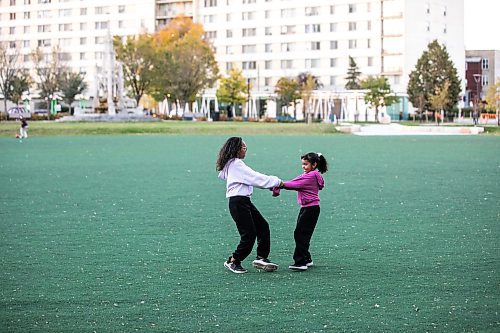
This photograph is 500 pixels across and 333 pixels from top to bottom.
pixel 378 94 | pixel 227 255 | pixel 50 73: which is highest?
pixel 50 73

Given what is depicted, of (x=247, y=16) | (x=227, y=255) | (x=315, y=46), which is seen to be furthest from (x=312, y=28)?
(x=227, y=255)

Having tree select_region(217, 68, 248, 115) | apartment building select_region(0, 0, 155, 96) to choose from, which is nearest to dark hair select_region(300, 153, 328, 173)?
A: tree select_region(217, 68, 248, 115)

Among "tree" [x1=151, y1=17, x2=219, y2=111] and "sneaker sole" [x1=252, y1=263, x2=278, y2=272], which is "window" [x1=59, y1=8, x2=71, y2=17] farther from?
"sneaker sole" [x1=252, y1=263, x2=278, y2=272]

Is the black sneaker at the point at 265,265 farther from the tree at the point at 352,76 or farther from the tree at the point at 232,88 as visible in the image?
the tree at the point at 352,76

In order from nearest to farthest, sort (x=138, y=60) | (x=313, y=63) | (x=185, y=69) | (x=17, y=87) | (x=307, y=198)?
1. (x=307, y=198)
2. (x=185, y=69)
3. (x=138, y=60)
4. (x=17, y=87)
5. (x=313, y=63)

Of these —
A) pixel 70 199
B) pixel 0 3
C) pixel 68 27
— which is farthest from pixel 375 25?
pixel 70 199

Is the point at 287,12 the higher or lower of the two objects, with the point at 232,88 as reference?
higher

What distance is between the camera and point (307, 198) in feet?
35.9

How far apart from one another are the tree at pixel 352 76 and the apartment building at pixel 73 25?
32546mm

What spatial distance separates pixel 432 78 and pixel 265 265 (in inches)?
3755

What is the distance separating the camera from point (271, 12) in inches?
5079

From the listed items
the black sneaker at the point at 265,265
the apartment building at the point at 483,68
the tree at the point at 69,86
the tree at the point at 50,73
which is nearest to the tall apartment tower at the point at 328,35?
the apartment building at the point at 483,68

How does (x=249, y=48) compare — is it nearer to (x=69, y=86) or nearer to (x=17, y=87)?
(x=69, y=86)

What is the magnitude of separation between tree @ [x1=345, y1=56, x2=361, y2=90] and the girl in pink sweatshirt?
111 m
